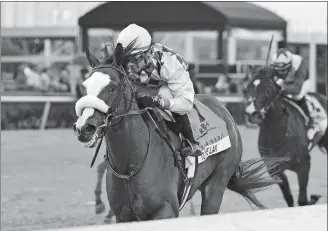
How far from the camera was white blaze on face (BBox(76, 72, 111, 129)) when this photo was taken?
4578 mm

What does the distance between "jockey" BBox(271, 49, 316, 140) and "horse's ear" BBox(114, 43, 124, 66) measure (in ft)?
13.0

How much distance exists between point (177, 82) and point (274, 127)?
3378 mm

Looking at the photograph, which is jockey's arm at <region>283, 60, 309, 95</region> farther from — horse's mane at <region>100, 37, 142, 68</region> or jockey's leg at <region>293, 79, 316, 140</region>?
horse's mane at <region>100, 37, 142, 68</region>

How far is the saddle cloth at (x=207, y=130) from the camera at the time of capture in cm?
566

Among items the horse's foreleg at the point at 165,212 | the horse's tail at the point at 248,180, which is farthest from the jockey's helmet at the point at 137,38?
the horse's tail at the point at 248,180

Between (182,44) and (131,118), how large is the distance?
20.3 meters

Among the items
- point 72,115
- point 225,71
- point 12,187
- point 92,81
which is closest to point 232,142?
point 92,81

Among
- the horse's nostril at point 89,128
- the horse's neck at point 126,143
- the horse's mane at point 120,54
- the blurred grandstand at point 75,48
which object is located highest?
the horse's mane at point 120,54

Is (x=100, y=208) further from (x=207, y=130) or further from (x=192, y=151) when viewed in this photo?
(x=192, y=151)

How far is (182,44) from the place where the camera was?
2522cm

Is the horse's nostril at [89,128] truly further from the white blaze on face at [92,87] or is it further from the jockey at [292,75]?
the jockey at [292,75]

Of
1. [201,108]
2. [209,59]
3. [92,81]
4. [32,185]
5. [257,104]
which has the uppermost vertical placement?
[92,81]

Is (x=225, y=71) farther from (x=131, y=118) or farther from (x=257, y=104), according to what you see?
(x=131, y=118)

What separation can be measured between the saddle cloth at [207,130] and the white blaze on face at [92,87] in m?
1.00
